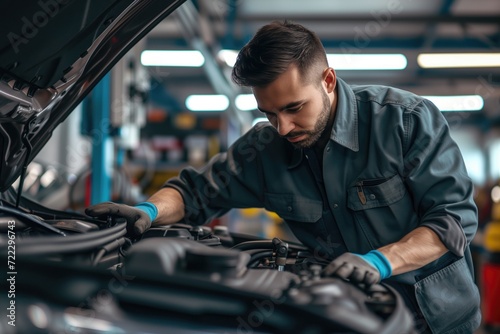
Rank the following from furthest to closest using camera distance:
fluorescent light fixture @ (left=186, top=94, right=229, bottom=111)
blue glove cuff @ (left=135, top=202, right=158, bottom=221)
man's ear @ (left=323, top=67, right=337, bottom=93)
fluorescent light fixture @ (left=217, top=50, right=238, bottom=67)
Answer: fluorescent light fixture @ (left=186, top=94, right=229, bottom=111) → fluorescent light fixture @ (left=217, top=50, right=238, bottom=67) → man's ear @ (left=323, top=67, right=337, bottom=93) → blue glove cuff @ (left=135, top=202, right=158, bottom=221)

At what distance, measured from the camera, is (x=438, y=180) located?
129 cm

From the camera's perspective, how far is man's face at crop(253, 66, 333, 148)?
4.53 feet

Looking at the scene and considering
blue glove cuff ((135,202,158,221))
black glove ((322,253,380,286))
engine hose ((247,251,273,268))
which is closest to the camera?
black glove ((322,253,380,286))

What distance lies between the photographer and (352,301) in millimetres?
688

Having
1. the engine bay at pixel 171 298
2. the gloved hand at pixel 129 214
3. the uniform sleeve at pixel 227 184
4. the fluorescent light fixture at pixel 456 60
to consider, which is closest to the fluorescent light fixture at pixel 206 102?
the fluorescent light fixture at pixel 456 60

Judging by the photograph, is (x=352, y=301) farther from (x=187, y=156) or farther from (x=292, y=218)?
(x=187, y=156)

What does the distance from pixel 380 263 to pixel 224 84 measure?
5.41 meters

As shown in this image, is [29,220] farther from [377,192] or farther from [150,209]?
[377,192]

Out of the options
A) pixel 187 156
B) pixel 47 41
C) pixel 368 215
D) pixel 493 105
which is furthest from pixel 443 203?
pixel 493 105

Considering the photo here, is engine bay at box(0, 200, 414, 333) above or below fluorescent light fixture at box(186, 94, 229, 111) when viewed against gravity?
below

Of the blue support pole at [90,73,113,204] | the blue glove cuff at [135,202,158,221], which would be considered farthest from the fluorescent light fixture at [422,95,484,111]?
the blue glove cuff at [135,202,158,221]

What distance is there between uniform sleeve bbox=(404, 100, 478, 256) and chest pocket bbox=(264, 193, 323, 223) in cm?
26

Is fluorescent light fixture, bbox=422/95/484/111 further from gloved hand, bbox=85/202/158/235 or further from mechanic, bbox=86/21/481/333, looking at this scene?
gloved hand, bbox=85/202/158/235

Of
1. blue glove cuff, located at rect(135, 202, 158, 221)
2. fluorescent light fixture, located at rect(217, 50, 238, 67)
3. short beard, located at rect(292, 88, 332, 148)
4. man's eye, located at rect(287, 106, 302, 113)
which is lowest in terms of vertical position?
blue glove cuff, located at rect(135, 202, 158, 221)
